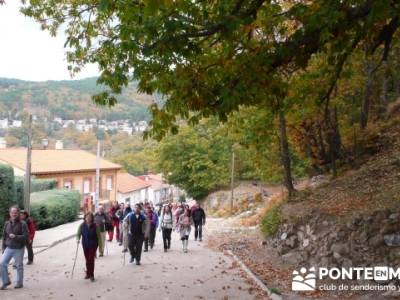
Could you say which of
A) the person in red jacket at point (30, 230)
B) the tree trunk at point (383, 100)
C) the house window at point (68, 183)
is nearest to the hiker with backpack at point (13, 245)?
the person in red jacket at point (30, 230)

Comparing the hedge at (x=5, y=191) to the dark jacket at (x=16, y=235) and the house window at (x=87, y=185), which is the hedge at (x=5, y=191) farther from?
the house window at (x=87, y=185)

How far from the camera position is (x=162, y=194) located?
109 meters

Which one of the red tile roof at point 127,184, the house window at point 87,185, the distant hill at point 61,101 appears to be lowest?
the house window at point 87,185

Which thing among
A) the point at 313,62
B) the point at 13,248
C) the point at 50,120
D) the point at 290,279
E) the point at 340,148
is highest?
the point at 50,120

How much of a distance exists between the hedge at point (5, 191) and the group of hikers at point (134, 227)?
4649 mm

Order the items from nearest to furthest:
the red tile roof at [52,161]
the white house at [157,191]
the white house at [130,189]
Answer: the red tile roof at [52,161]
the white house at [130,189]
the white house at [157,191]

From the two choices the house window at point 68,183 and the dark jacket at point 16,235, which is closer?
the dark jacket at point 16,235

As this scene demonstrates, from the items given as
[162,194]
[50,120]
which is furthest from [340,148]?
[50,120]

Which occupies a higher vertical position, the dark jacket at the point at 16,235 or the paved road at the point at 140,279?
the dark jacket at the point at 16,235

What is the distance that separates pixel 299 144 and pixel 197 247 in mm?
6971

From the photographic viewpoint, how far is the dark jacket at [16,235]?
11.6 metres

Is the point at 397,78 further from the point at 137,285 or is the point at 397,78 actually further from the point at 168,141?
the point at 168,141

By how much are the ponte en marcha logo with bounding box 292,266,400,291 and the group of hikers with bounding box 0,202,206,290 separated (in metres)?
4.96

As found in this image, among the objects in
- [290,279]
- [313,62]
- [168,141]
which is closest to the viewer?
[290,279]
